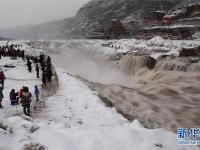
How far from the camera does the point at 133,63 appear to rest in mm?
43344

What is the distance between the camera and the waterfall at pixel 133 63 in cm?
4062

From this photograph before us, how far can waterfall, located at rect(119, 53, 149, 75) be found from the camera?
4062 cm

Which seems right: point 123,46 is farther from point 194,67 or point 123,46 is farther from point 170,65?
point 194,67

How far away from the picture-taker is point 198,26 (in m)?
71.1

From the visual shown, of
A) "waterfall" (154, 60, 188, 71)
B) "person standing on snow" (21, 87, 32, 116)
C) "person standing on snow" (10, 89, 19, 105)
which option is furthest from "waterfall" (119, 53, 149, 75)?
"person standing on snow" (21, 87, 32, 116)

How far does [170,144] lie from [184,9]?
88884mm

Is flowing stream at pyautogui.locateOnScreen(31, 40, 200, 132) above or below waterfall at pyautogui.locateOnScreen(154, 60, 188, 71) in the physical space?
below

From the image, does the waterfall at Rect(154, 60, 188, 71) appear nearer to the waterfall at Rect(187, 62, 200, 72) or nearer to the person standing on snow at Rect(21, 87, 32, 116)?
the waterfall at Rect(187, 62, 200, 72)

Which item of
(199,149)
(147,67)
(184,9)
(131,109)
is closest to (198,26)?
(184,9)

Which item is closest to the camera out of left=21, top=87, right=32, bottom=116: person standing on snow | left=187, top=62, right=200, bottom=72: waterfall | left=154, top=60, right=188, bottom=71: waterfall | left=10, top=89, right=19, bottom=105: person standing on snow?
left=21, top=87, right=32, bottom=116: person standing on snow

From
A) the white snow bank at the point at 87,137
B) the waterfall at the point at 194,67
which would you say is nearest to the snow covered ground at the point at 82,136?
the white snow bank at the point at 87,137

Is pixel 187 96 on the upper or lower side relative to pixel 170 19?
lower

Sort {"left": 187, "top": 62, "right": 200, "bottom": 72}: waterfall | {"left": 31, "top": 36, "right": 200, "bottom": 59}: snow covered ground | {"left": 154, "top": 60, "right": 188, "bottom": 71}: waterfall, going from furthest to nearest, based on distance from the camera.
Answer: {"left": 31, "top": 36, "right": 200, "bottom": 59}: snow covered ground < {"left": 154, "top": 60, "right": 188, "bottom": 71}: waterfall < {"left": 187, "top": 62, "right": 200, "bottom": 72}: waterfall

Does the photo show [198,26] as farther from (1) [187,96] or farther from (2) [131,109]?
(2) [131,109]
